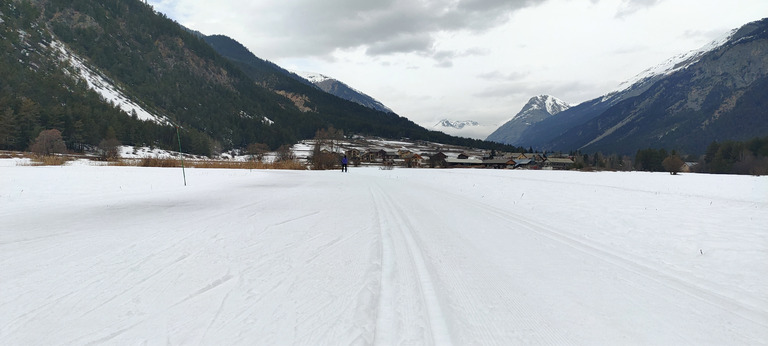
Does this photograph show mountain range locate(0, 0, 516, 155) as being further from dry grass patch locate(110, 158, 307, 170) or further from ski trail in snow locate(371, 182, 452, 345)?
ski trail in snow locate(371, 182, 452, 345)

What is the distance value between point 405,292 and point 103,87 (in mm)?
167181

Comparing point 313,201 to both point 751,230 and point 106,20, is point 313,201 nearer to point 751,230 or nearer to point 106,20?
point 751,230

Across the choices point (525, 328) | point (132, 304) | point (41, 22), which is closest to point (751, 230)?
point (525, 328)

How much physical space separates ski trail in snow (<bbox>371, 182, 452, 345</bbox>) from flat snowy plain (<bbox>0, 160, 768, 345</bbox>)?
0.8 inches

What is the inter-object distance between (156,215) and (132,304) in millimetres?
5866

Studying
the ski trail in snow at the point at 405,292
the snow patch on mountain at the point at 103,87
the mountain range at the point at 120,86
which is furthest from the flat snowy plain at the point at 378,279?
the snow patch on mountain at the point at 103,87

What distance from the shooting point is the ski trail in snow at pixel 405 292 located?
2756mm

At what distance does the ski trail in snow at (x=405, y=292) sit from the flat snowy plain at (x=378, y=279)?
0.02 metres

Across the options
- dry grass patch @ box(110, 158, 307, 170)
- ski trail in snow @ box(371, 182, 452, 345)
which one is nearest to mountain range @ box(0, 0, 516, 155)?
dry grass patch @ box(110, 158, 307, 170)

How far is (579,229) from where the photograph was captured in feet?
23.2

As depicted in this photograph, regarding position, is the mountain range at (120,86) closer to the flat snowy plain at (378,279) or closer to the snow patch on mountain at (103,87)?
the snow patch on mountain at (103,87)

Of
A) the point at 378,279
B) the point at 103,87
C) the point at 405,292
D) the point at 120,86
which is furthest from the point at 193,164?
the point at 120,86

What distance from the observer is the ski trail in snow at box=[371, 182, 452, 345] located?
2.76m

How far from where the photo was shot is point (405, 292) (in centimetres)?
358
